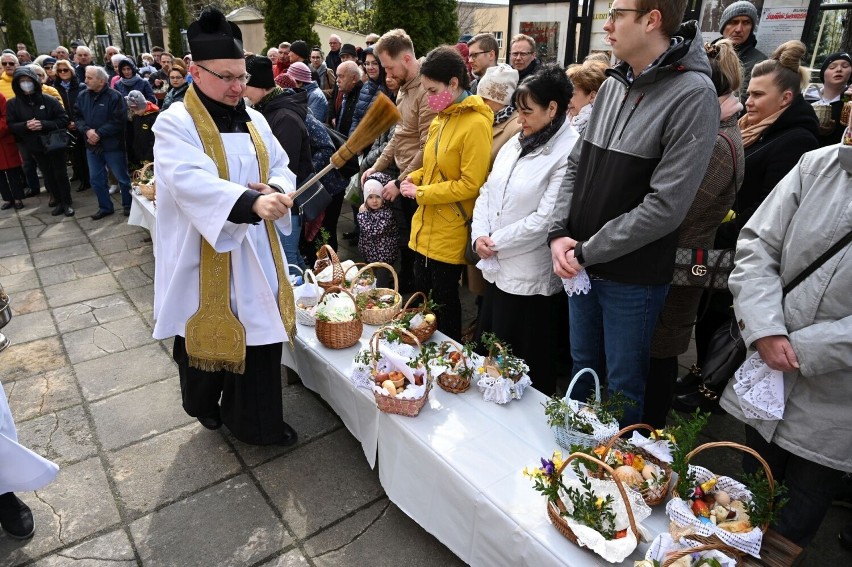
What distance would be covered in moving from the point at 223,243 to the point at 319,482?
1299 mm

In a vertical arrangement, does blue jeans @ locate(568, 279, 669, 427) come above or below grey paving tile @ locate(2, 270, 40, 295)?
above

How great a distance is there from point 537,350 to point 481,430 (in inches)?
33.8

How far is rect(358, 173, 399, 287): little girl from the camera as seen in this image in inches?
167

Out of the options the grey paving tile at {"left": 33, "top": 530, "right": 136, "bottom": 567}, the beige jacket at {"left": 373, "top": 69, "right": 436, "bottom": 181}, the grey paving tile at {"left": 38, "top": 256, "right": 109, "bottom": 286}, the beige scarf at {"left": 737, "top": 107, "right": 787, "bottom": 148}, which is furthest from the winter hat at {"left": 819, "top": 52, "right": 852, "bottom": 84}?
the grey paving tile at {"left": 38, "top": 256, "right": 109, "bottom": 286}

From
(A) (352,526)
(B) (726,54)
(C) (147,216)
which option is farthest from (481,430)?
(C) (147,216)

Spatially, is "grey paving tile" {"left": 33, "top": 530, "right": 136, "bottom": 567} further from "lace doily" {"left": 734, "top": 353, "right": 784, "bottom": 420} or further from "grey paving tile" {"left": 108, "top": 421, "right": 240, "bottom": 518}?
"lace doily" {"left": 734, "top": 353, "right": 784, "bottom": 420}

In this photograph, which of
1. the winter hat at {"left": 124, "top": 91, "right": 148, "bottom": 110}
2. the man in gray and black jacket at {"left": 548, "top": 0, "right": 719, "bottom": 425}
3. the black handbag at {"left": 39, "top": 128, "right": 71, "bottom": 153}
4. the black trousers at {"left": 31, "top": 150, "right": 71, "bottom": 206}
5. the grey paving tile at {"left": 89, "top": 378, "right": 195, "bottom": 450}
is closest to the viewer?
the man in gray and black jacket at {"left": 548, "top": 0, "right": 719, "bottom": 425}

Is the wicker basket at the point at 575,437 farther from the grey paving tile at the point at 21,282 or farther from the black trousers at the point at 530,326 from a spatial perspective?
the grey paving tile at the point at 21,282

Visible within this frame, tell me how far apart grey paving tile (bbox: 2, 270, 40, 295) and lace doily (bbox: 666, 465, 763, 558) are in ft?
19.7

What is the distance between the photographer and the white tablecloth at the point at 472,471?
6.15 feet

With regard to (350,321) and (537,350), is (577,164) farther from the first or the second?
(350,321)

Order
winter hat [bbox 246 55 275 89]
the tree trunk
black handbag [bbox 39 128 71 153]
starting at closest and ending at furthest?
winter hat [bbox 246 55 275 89], black handbag [bbox 39 128 71 153], the tree trunk

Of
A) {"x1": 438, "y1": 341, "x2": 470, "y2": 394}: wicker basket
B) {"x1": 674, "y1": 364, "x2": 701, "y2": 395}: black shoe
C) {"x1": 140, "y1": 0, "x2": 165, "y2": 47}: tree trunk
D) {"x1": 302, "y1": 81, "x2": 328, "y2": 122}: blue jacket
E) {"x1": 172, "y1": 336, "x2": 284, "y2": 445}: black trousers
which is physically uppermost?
{"x1": 140, "y1": 0, "x2": 165, "y2": 47}: tree trunk

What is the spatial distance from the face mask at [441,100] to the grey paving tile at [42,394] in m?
2.92
